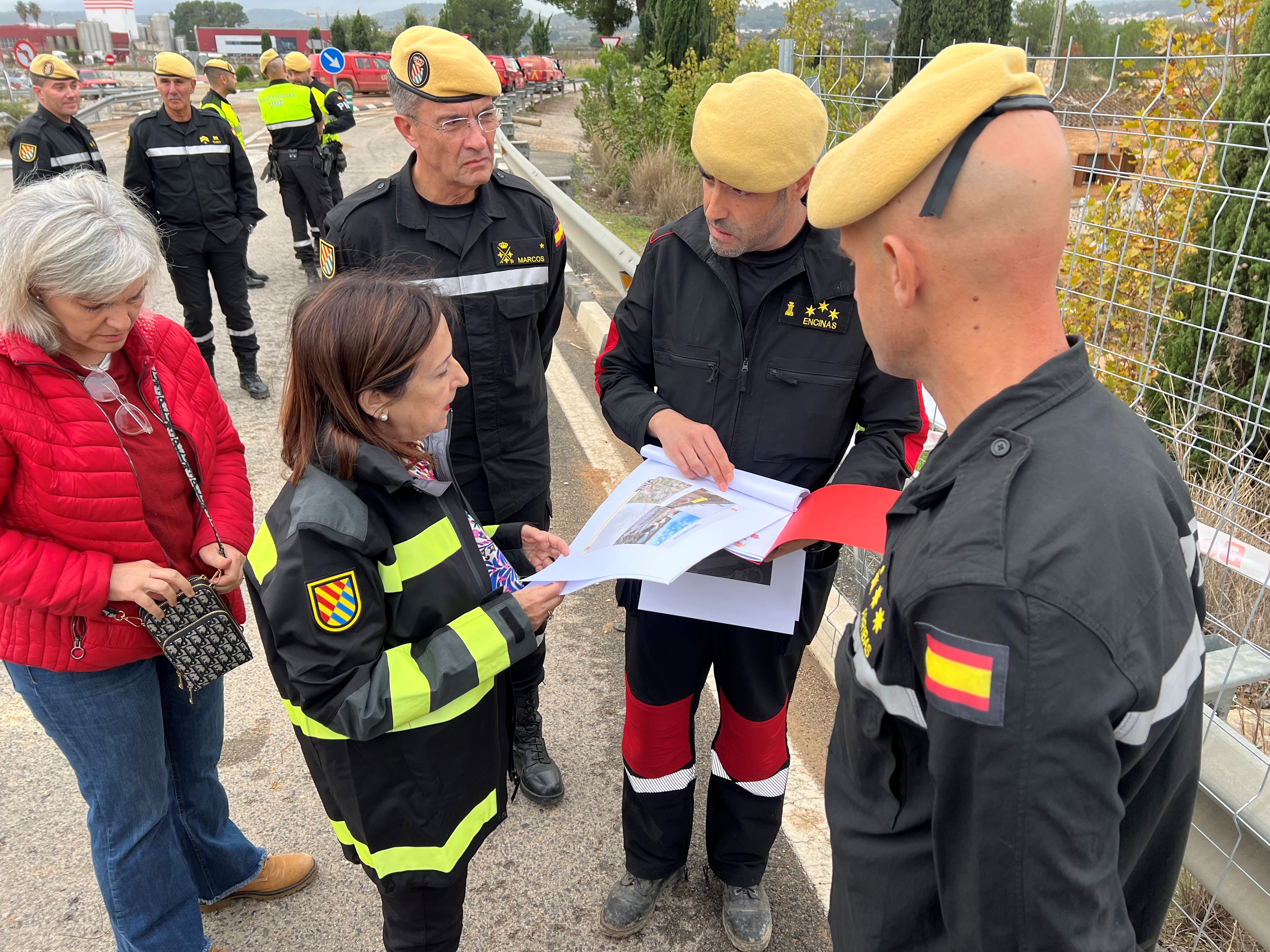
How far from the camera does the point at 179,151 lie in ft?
20.7

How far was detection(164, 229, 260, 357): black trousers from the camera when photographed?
242 inches

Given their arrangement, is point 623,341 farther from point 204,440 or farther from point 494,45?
point 494,45

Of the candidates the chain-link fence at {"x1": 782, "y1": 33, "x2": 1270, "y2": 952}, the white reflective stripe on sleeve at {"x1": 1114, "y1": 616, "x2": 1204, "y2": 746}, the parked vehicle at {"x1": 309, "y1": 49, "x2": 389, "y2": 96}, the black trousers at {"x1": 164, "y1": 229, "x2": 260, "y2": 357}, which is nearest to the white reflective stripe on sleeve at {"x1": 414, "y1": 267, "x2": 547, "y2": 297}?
the chain-link fence at {"x1": 782, "y1": 33, "x2": 1270, "y2": 952}

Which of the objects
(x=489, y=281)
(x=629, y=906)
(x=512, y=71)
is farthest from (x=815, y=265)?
(x=512, y=71)

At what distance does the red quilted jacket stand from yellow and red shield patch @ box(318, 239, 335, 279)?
2.82ft

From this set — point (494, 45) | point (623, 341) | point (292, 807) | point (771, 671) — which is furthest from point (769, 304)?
point (494, 45)

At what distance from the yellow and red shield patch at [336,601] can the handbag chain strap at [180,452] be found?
847 millimetres

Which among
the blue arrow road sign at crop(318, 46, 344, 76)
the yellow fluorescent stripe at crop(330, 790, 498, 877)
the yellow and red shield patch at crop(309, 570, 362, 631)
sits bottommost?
the yellow fluorescent stripe at crop(330, 790, 498, 877)

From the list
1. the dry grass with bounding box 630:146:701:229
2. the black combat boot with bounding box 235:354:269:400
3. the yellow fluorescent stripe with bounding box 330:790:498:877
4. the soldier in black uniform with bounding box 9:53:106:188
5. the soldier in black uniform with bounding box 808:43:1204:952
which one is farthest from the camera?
the dry grass with bounding box 630:146:701:229

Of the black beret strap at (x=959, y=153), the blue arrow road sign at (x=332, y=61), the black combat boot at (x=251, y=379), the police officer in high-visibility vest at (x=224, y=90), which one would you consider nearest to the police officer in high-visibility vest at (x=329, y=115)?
the police officer in high-visibility vest at (x=224, y=90)

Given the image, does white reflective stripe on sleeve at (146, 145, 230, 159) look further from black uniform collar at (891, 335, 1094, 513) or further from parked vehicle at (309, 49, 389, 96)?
parked vehicle at (309, 49, 389, 96)

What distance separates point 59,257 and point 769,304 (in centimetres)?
163

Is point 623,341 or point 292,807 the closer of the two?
point 623,341

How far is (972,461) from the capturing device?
1137 mm
